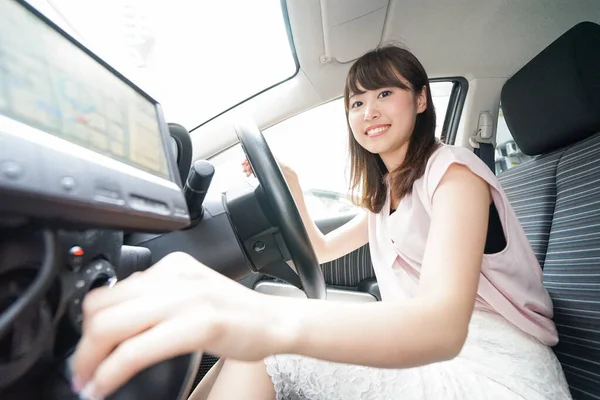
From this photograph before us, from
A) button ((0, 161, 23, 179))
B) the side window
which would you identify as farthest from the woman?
the side window

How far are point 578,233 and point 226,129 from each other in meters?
1.13

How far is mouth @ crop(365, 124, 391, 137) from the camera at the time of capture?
38.5 inches

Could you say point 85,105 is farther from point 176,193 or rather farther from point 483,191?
point 483,191

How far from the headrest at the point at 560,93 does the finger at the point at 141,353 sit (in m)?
1.10

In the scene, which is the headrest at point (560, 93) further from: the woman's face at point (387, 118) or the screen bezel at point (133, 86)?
the screen bezel at point (133, 86)

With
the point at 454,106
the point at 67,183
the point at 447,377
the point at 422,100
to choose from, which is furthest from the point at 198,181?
the point at 454,106

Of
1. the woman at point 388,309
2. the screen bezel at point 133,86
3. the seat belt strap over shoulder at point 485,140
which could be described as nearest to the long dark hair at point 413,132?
the woman at point 388,309

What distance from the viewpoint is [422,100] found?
1045 millimetres

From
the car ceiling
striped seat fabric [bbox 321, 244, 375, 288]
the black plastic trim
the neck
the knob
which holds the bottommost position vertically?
striped seat fabric [bbox 321, 244, 375, 288]

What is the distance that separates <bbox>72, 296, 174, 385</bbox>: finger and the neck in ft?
2.74

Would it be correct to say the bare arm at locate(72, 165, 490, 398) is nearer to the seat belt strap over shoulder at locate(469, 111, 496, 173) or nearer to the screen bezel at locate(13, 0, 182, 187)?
the screen bezel at locate(13, 0, 182, 187)

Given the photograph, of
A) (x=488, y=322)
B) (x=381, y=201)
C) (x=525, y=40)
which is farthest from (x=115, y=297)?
(x=525, y=40)

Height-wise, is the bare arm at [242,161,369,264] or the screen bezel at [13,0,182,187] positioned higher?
the screen bezel at [13,0,182,187]

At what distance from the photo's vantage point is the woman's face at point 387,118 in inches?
38.1
